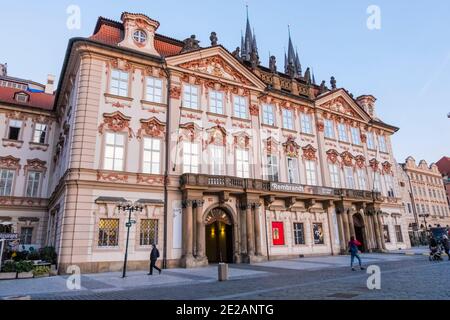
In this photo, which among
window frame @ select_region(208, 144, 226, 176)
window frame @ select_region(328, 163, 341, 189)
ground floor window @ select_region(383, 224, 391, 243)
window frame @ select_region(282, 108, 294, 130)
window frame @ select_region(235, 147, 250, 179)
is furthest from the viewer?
ground floor window @ select_region(383, 224, 391, 243)

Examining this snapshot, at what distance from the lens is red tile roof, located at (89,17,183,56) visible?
78.0ft

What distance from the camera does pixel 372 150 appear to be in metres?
37.9

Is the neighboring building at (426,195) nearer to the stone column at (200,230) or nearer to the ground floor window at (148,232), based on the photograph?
the stone column at (200,230)

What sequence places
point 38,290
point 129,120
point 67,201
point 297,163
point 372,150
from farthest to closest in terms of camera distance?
point 372,150, point 297,163, point 129,120, point 67,201, point 38,290

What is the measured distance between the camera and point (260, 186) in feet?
82.6

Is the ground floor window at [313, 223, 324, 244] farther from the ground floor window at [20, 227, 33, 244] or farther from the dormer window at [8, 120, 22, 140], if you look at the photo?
the dormer window at [8, 120, 22, 140]

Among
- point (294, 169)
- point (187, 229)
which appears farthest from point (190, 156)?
point (294, 169)

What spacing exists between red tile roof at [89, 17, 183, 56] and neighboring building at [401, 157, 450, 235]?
53.4 metres

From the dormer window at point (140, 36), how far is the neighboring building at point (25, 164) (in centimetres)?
1353

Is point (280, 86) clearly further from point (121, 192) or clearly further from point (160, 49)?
point (121, 192)

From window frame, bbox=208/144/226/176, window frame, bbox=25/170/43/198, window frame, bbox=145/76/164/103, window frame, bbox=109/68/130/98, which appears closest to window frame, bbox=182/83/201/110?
window frame, bbox=145/76/164/103

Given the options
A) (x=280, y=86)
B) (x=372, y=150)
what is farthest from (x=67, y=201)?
(x=372, y=150)

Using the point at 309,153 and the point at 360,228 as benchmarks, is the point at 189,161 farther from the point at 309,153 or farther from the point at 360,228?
the point at 360,228

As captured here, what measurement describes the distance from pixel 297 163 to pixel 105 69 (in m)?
18.5
